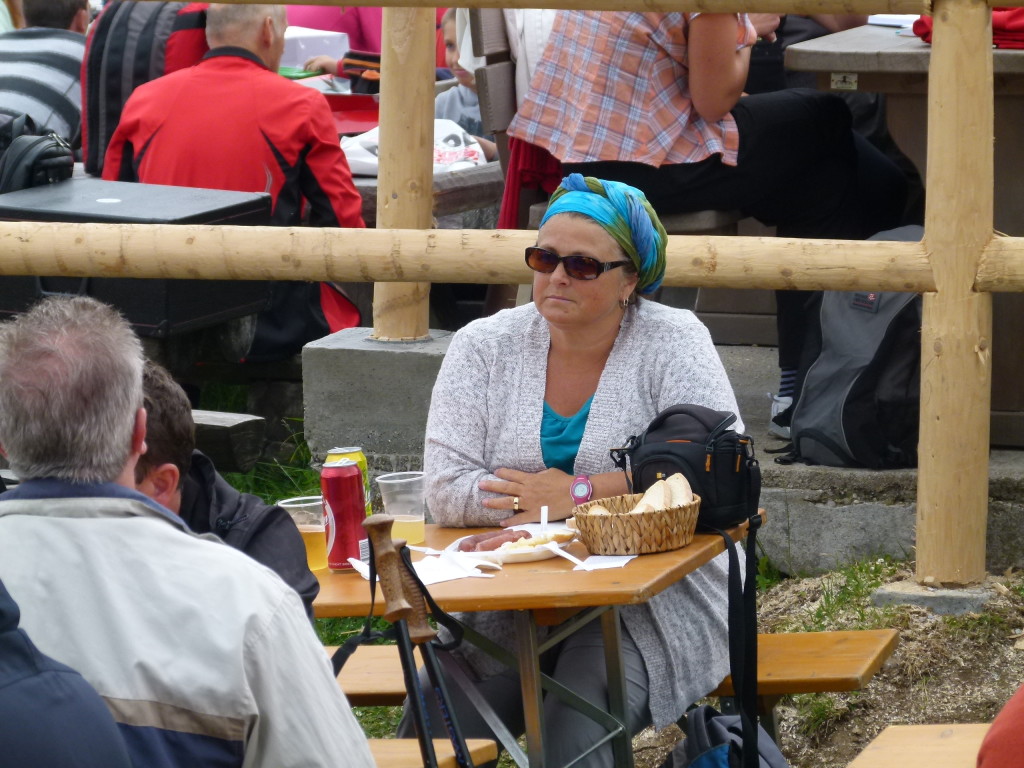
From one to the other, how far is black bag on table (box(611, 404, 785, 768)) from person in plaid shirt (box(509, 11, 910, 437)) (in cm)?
162

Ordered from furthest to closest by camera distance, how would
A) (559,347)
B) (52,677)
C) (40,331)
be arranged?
(559,347) < (40,331) < (52,677)

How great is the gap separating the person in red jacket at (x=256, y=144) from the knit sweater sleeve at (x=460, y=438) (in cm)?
205

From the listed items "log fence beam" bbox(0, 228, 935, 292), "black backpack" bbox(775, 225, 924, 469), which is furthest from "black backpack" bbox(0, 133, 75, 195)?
"black backpack" bbox(775, 225, 924, 469)

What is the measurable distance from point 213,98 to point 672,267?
7.29ft

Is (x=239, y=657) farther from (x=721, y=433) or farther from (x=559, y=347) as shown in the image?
(x=559, y=347)

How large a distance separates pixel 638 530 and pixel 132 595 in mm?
1174

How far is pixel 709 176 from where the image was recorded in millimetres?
4617

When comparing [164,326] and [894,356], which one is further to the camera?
[164,326]

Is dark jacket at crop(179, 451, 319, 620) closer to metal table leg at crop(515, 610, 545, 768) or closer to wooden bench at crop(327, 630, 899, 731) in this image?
metal table leg at crop(515, 610, 545, 768)

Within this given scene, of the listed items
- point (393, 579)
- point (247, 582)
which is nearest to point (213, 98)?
point (393, 579)

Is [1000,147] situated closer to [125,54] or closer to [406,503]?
[406,503]

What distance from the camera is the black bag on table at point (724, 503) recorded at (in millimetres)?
2951

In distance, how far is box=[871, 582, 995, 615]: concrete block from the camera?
12.6ft

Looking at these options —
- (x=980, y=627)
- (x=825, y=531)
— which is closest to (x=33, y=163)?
(x=825, y=531)
